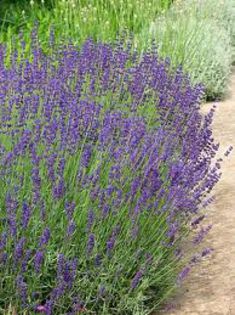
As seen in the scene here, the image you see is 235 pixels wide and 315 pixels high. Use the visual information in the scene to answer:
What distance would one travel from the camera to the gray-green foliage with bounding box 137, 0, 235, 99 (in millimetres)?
7035

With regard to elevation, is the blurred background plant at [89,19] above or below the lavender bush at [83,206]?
below

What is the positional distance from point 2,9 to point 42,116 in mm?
5787

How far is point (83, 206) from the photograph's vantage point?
3.20 m

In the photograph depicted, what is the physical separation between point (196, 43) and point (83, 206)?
456 centimetres

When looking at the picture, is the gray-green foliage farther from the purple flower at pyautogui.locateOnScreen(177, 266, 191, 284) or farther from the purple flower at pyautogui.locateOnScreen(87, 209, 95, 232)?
the purple flower at pyautogui.locateOnScreen(87, 209, 95, 232)

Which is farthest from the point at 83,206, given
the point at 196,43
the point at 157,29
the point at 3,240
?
the point at 157,29

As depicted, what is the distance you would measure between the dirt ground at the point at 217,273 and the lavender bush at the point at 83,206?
0.12 metres

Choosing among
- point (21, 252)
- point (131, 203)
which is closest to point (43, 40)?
point (131, 203)

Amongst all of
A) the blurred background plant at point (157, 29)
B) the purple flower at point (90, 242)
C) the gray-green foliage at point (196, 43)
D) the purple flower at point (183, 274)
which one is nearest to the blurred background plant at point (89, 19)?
the blurred background plant at point (157, 29)

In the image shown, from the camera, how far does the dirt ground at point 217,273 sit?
11.1 ft

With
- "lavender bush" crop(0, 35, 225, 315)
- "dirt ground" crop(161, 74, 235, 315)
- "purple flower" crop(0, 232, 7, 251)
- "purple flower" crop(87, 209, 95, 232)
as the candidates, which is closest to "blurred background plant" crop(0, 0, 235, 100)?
"dirt ground" crop(161, 74, 235, 315)

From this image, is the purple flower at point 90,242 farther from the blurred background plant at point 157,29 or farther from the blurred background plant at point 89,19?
Answer: the blurred background plant at point 89,19

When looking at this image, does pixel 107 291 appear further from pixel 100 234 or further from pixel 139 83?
pixel 139 83

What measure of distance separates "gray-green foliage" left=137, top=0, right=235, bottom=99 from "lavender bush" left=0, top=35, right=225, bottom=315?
296cm
